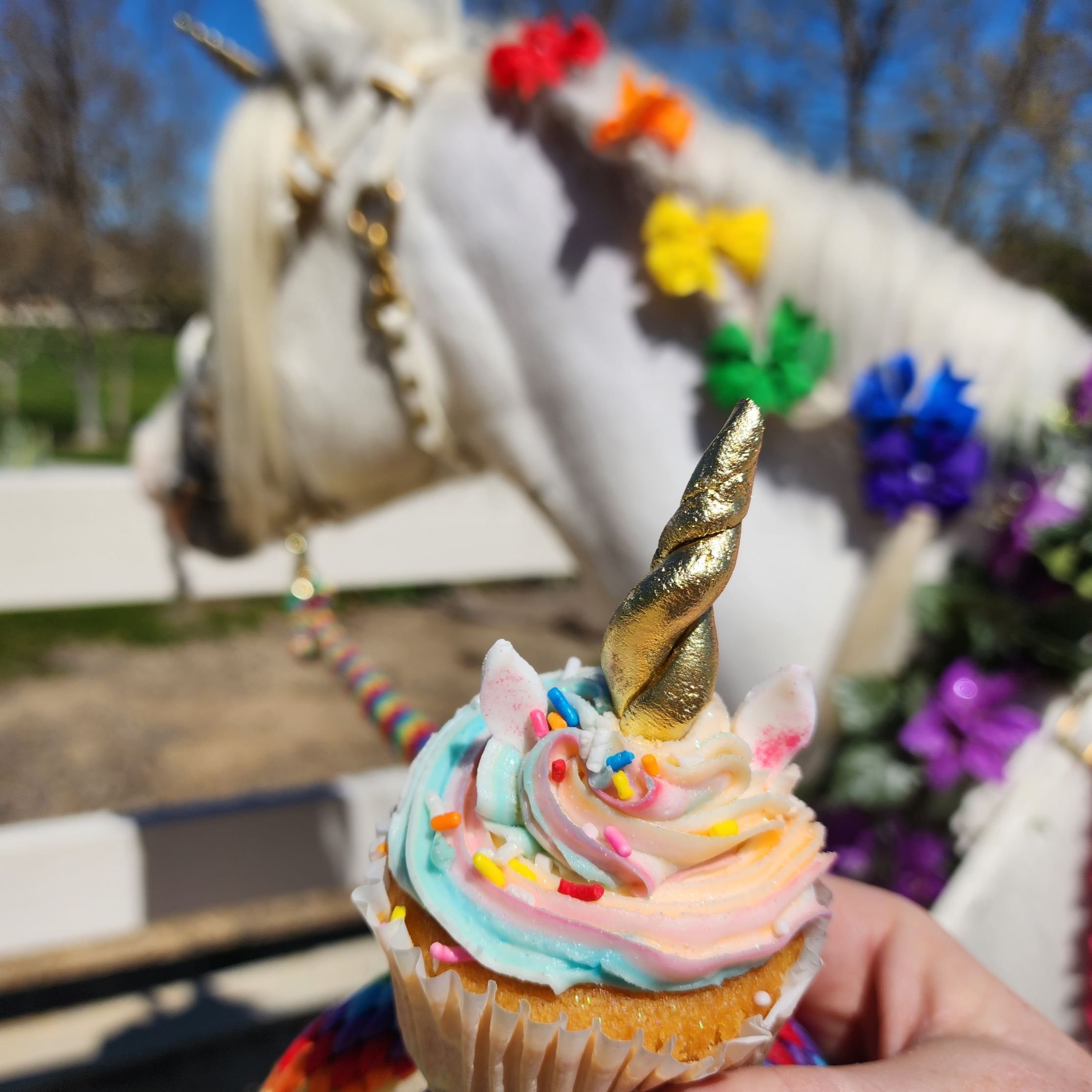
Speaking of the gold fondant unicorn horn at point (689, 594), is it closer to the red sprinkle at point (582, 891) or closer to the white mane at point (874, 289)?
the red sprinkle at point (582, 891)

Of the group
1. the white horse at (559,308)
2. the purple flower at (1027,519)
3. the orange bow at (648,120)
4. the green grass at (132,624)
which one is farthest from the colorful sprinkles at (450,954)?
the green grass at (132,624)

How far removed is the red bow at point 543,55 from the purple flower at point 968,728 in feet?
2.97

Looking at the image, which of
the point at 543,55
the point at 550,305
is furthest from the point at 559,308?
the point at 543,55

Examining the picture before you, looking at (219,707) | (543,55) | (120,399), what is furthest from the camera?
(120,399)

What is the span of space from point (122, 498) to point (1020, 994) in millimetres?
3138

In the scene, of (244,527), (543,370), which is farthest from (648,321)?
(244,527)

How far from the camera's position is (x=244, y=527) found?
1.48 metres

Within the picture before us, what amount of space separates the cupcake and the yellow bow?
0.51 meters

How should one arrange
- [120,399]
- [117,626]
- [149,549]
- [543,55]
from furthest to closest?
[120,399] → [117,626] → [149,549] → [543,55]

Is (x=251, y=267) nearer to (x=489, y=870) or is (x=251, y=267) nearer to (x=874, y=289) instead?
(x=874, y=289)

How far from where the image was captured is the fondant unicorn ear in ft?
2.19

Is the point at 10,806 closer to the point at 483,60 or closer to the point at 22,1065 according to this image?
the point at 22,1065

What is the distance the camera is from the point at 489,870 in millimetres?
591

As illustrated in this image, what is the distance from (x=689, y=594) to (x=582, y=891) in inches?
8.6
